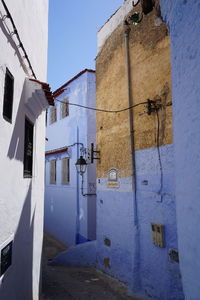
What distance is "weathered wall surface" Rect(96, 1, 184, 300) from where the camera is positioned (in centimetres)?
627

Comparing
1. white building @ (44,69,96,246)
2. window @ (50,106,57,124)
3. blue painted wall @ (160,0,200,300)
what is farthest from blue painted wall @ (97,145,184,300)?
window @ (50,106,57,124)

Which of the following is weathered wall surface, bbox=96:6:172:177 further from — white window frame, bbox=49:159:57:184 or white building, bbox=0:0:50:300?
white window frame, bbox=49:159:57:184

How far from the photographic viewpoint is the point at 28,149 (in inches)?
201

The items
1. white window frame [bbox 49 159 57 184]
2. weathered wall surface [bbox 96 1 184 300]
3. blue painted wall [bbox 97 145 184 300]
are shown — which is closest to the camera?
blue painted wall [bbox 97 145 184 300]

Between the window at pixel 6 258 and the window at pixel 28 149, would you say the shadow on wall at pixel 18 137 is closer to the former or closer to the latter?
the window at pixel 28 149

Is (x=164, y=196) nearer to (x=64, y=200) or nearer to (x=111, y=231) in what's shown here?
(x=111, y=231)

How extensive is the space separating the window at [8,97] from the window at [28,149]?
1204 mm

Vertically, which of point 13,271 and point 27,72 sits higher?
point 27,72

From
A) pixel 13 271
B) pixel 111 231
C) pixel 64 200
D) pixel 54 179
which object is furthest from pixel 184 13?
pixel 54 179

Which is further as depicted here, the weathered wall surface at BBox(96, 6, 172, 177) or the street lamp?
the street lamp

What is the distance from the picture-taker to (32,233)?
17.6 ft

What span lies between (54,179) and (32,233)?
29.5 feet

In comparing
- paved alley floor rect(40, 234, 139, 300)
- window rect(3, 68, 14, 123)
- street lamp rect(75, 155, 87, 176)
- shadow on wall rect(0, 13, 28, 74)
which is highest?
shadow on wall rect(0, 13, 28, 74)

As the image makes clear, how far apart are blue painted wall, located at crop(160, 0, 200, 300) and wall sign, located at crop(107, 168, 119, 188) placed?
5.38m
